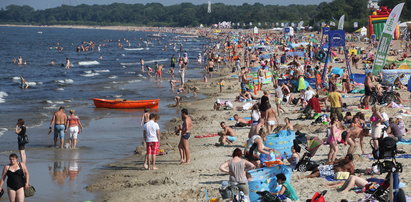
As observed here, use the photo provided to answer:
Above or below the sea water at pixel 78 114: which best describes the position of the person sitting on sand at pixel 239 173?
above

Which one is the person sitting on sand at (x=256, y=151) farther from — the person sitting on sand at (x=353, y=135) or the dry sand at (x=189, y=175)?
the person sitting on sand at (x=353, y=135)

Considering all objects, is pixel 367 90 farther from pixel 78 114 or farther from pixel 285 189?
pixel 78 114

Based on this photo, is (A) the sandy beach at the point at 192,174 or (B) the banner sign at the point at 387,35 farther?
(B) the banner sign at the point at 387,35

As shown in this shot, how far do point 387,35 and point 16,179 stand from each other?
15.8m

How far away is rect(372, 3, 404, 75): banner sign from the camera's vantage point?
20672 mm

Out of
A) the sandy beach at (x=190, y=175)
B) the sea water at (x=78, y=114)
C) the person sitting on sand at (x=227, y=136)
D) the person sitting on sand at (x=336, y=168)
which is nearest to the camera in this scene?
the sandy beach at (x=190, y=175)

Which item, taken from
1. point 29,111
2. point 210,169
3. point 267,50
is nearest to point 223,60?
point 267,50

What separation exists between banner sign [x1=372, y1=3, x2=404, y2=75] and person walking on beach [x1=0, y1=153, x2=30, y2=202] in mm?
15273

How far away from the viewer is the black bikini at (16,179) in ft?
31.2

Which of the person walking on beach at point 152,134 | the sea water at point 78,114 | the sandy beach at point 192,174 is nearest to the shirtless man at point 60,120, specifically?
the sea water at point 78,114

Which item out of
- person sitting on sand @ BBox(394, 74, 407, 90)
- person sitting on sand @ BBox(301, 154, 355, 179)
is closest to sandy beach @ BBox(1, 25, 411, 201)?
person sitting on sand @ BBox(301, 154, 355, 179)

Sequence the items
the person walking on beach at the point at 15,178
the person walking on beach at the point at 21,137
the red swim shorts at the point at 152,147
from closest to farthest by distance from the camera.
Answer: the person walking on beach at the point at 15,178
the person walking on beach at the point at 21,137
the red swim shorts at the point at 152,147

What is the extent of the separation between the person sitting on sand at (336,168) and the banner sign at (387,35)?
10.5 metres

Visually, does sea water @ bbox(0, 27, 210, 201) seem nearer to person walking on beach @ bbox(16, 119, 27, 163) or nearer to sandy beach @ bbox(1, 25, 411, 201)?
sandy beach @ bbox(1, 25, 411, 201)
